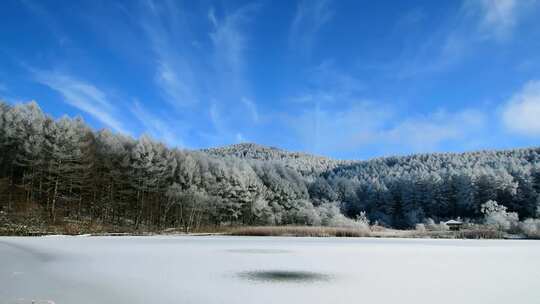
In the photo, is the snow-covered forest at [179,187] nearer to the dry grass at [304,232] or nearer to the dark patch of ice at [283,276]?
the dry grass at [304,232]

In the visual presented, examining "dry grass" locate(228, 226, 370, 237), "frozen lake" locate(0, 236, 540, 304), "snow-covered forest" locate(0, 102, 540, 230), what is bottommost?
"frozen lake" locate(0, 236, 540, 304)

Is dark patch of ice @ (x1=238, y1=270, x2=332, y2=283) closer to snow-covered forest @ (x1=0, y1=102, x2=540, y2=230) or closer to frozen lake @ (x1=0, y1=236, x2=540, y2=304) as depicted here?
frozen lake @ (x1=0, y1=236, x2=540, y2=304)

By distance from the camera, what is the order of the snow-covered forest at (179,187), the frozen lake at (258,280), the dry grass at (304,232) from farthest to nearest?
1. the snow-covered forest at (179,187)
2. the dry grass at (304,232)
3. the frozen lake at (258,280)

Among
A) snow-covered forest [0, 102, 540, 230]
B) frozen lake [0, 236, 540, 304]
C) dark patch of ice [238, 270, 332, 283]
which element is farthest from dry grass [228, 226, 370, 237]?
dark patch of ice [238, 270, 332, 283]

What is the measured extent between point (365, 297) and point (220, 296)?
98.4 inches

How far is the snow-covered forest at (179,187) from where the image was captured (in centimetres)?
4056

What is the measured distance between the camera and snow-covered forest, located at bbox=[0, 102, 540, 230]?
4056cm

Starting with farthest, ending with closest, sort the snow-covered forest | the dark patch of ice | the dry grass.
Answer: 1. the snow-covered forest
2. the dry grass
3. the dark patch of ice

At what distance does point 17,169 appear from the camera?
44.4m

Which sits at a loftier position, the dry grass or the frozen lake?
the dry grass

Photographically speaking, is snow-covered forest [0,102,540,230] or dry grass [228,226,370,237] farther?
snow-covered forest [0,102,540,230]

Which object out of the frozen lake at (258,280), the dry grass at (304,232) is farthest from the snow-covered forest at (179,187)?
the frozen lake at (258,280)

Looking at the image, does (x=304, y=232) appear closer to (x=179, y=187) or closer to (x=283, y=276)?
(x=179, y=187)

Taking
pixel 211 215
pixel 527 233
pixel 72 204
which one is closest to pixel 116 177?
pixel 72 204
